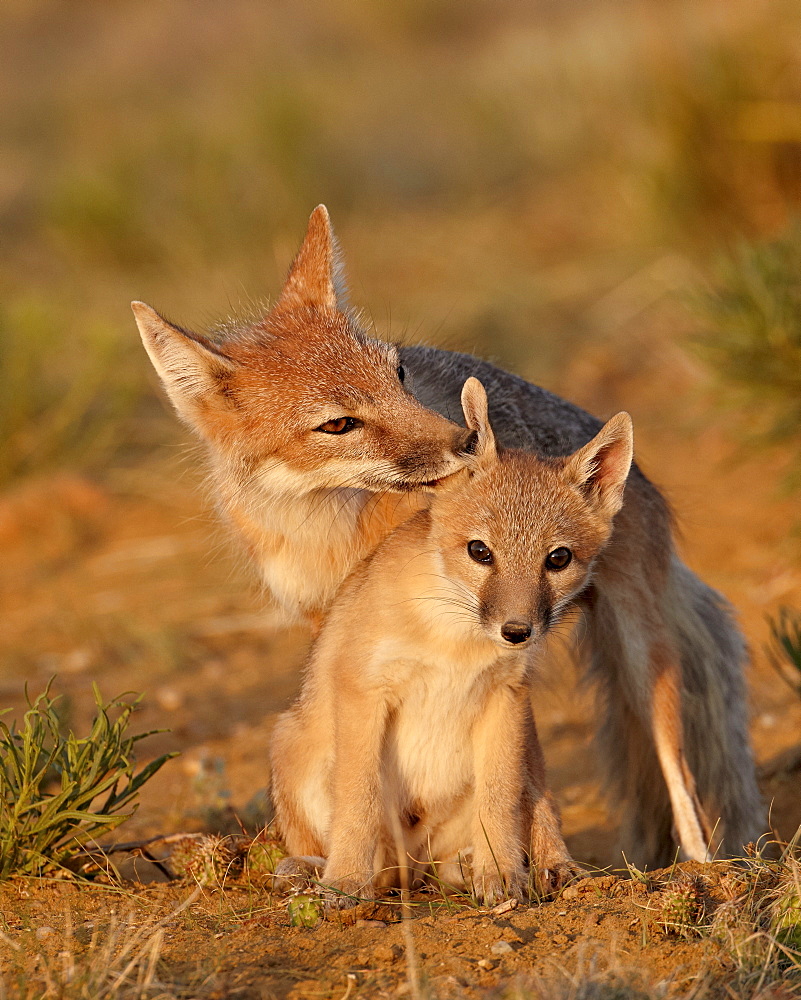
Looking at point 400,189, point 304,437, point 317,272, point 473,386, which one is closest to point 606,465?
point 473,386

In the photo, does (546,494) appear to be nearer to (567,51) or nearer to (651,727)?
(651,727)

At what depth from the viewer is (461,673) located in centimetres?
406

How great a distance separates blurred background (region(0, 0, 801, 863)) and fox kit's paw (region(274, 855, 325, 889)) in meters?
0.95

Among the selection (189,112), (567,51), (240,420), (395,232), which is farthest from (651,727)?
(567,51)

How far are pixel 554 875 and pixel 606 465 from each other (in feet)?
5.04

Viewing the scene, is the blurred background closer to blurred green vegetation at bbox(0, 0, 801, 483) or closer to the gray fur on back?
blurred green vegetation at bbox(0, 0, 801, 483)

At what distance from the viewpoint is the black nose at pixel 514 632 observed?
378 centimetres

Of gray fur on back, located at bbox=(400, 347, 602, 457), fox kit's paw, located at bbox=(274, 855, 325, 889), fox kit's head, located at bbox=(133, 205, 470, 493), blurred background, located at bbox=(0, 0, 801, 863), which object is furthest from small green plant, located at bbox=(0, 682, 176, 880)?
gray fur on back, located at bbox=(400, 347, 602, 457)

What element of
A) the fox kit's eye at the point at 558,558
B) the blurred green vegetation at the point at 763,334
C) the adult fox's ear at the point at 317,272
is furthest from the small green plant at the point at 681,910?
the blurred green vegetation at the point at 763,334

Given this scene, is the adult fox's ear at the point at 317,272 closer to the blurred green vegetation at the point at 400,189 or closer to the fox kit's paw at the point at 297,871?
the blurred green vegetation at the point at 400,189

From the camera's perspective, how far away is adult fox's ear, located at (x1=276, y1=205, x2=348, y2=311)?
5273 millimetres

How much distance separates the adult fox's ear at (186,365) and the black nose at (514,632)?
1632 millimetres

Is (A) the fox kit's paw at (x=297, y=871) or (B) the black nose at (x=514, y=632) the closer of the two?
(B) the black nose at (x=514, y=632)

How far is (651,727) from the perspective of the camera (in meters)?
4.99
